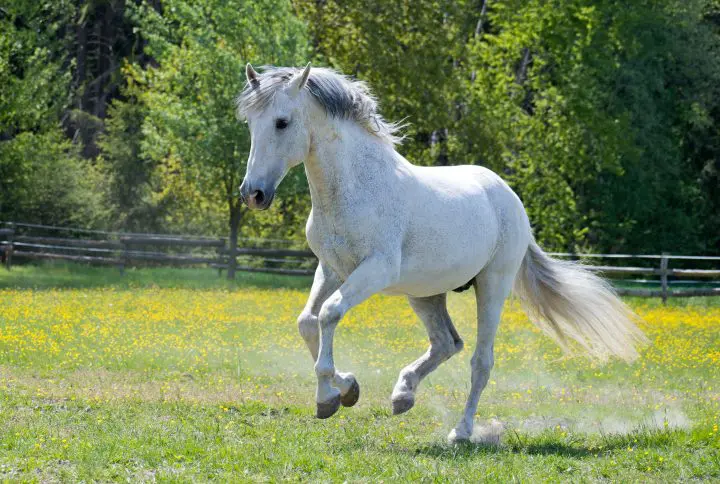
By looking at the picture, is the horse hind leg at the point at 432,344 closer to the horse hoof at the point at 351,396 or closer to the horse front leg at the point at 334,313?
the horse hoof at the point at 351,396

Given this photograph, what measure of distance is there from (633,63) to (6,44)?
1994cm

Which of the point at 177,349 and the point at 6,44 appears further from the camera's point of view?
Result: the point at 6,44

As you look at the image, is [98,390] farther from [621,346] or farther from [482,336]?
[621,346]

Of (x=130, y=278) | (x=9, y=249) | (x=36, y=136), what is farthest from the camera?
(x=9, y=249)

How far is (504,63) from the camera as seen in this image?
34000mm

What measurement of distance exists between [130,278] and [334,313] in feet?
73.0

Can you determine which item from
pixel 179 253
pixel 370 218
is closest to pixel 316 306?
pixel 370 218

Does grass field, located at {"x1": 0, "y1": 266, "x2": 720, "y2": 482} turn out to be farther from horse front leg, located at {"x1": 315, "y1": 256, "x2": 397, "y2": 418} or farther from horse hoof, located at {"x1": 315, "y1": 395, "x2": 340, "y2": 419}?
horse front leg, located at {"x1": 315, "y1": 256, "x2": 397, "y2": 418}

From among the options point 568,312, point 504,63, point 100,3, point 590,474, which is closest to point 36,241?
point 100,3

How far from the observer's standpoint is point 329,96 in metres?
7.57

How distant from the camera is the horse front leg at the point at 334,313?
716 cm

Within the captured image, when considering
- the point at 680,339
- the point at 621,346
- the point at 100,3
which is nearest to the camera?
the point at 621,346

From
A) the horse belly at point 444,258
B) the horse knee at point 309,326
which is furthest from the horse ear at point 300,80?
the horse knee at point 309,326

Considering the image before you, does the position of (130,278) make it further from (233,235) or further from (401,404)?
(401,404)
